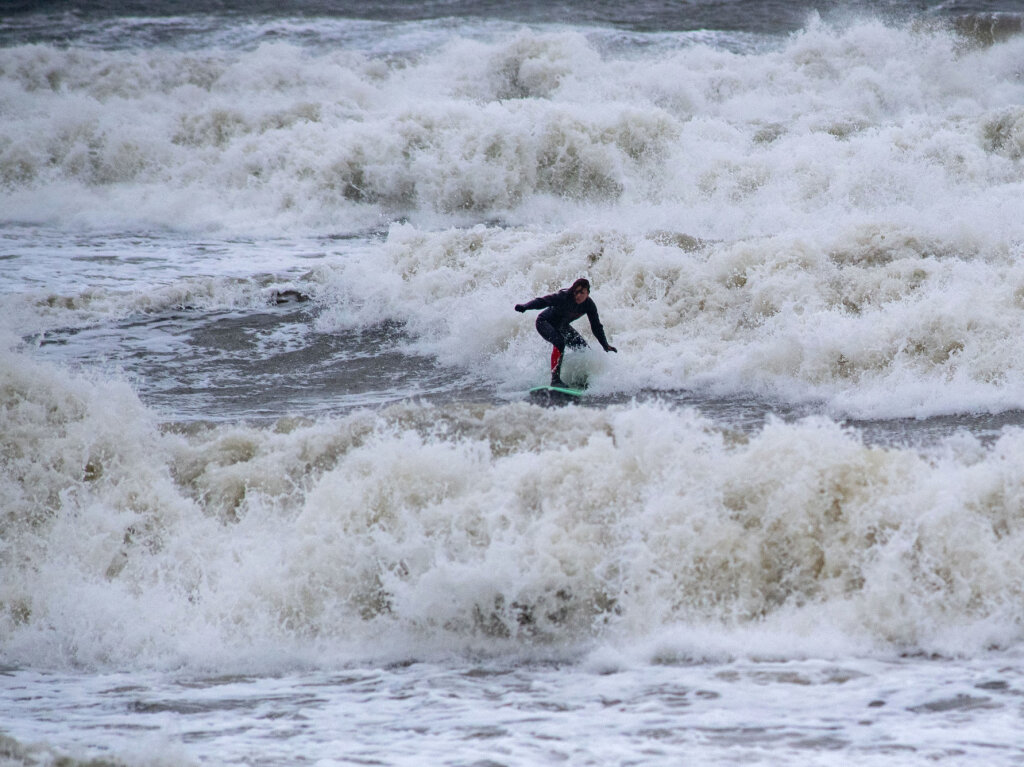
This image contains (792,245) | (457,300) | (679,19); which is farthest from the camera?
(679,19)

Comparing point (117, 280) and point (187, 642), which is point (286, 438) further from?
point (117, 280)

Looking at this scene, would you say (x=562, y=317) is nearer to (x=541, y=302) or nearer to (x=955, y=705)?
(x=541, y=302)

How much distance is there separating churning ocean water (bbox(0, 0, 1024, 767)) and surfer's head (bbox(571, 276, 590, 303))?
605 millimetres

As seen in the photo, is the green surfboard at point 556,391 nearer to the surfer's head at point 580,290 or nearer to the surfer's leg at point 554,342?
the surfer's leg at point 554,342

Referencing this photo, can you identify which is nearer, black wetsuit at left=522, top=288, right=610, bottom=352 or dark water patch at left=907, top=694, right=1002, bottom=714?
dark water patch at left=907, top=694, right=1002, bottom=714

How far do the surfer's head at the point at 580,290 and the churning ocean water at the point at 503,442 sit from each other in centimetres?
60

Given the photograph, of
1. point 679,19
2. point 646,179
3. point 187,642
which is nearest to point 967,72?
point 679,19

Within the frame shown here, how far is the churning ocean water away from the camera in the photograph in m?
5.17

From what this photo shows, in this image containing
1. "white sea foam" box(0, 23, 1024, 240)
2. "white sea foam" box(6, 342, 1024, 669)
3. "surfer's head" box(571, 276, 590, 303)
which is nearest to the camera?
"white sea foam" box(6, 342, 1024, 669)

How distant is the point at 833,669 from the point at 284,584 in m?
3.07

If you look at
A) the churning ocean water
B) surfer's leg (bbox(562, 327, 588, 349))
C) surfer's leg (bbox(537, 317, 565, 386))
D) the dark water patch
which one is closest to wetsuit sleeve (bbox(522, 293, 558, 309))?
surfer's leg (bbox(537, 317, 565, 386))

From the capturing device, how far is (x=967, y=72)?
80.0ft

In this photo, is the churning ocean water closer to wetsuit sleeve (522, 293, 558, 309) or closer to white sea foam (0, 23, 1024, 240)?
white sea foam (0, 23, 1024, 240)

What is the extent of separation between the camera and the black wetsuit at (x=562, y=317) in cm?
948
